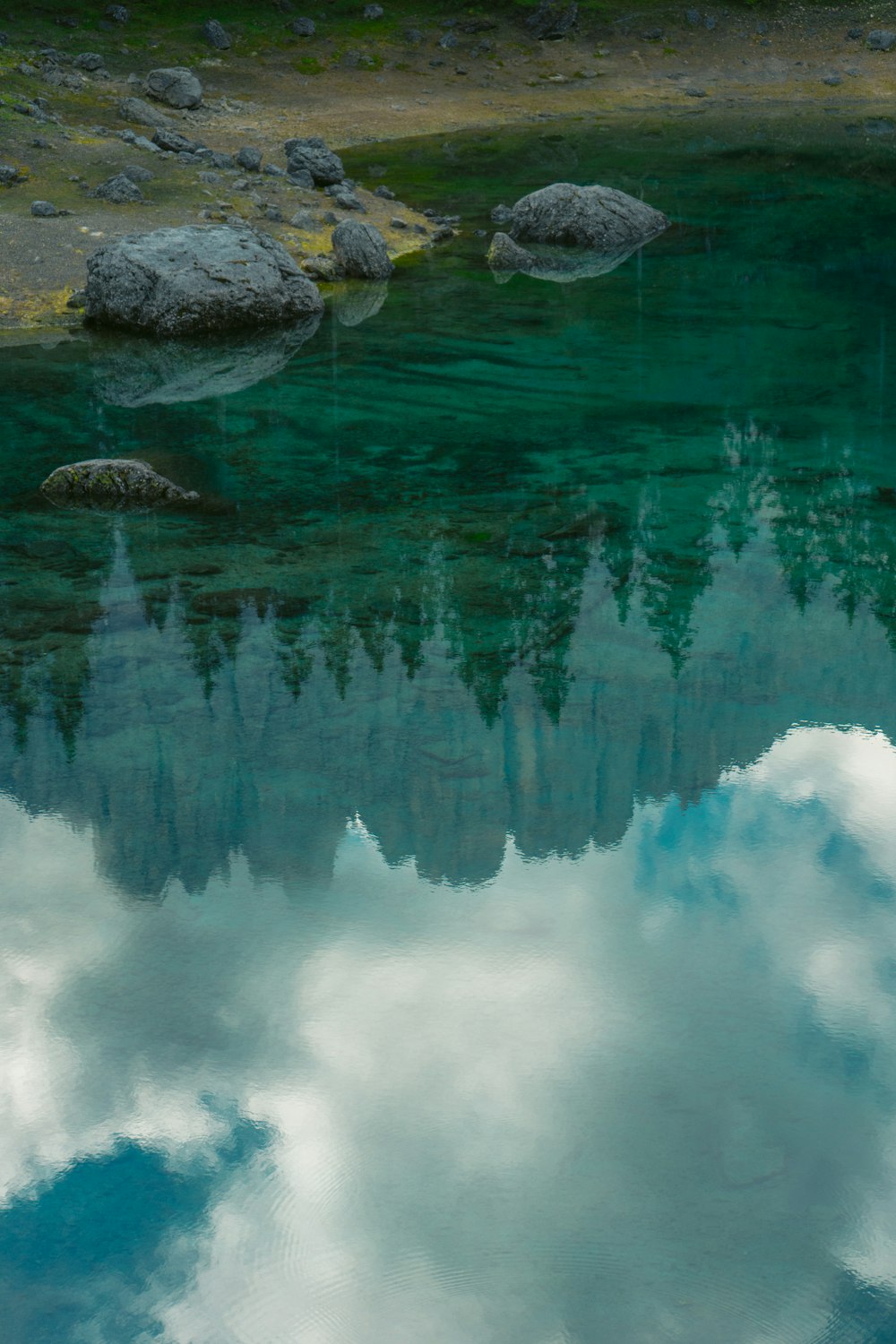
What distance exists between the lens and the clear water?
6199 millimetres

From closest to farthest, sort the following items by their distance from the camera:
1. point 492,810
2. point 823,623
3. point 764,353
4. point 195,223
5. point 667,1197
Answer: point 667,1197 < point 492,810 < point 823,623 < point 764,353 < point 195,223

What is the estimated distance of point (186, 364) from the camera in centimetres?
2089

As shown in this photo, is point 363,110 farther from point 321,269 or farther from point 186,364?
point 186,364

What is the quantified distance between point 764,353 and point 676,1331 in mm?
17045

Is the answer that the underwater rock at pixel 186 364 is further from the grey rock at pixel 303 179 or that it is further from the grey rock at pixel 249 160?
the grey rock at pixel 249 160

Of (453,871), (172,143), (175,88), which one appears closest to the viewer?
(453,871)

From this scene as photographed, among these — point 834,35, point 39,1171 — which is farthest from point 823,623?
point 834,35

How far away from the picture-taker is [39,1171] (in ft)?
22.1

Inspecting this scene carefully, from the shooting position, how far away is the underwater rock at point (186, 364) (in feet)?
63.2

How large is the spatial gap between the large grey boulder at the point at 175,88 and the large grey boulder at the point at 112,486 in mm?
30597

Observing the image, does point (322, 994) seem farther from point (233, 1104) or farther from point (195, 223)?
point (195, 223)

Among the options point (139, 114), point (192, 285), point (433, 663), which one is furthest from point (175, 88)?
point (433, 663)

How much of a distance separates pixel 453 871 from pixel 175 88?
38850 millimetres

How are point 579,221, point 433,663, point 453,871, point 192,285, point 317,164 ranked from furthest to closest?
point 317,164, point 579,221, point 192,285, point 433,663, point 453,871
